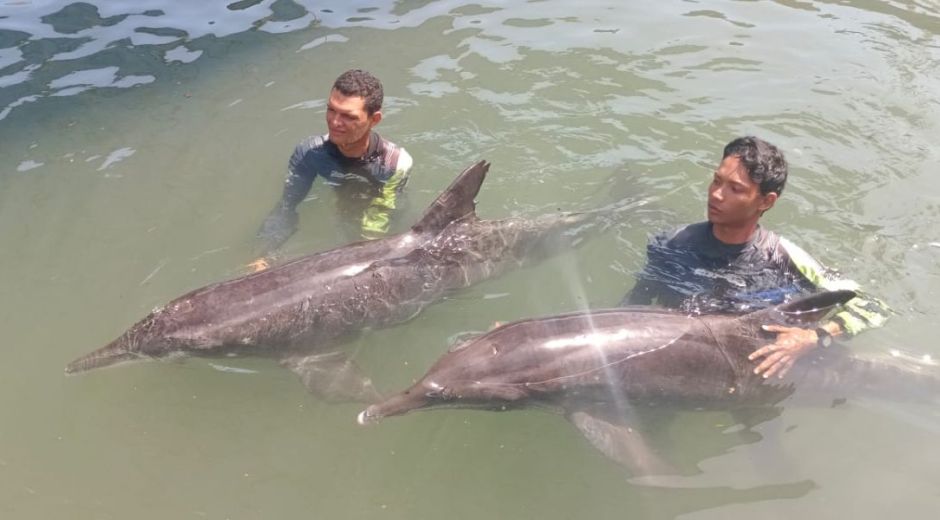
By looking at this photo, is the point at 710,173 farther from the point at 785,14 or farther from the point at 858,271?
the point at 785,14

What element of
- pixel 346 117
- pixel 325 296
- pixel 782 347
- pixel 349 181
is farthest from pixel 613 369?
pixel 349 181

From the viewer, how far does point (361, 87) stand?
19.8 feet

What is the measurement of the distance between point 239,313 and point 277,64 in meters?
5.04

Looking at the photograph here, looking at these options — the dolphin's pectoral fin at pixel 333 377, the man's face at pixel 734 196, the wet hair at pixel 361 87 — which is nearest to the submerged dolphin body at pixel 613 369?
the dolphin's pectoral fin at pixel 333 377

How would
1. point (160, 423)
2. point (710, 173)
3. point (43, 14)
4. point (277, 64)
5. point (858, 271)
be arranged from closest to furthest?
point (160, 423) < point (858, 271) < point (710, 173) < point (277, 64) < point (43, 14)

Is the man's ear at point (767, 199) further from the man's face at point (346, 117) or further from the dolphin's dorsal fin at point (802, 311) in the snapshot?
the man's face at point (346, 117)

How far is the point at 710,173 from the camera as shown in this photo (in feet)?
24.9

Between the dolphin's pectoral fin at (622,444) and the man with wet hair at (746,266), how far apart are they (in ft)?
2.91

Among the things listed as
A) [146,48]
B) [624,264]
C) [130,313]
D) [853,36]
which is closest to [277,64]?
[146,48]

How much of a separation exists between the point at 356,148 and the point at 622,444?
11.1 ft

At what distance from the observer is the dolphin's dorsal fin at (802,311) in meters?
4.59

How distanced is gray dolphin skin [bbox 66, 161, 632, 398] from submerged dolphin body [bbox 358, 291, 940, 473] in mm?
1006

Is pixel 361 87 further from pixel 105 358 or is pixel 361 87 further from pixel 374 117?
pixel 105 358

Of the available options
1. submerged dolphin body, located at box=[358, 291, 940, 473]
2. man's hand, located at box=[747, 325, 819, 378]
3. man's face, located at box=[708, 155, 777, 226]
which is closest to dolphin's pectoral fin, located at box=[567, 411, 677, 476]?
submerged dolphin body, located at box=[358, 291, 940, 473]
